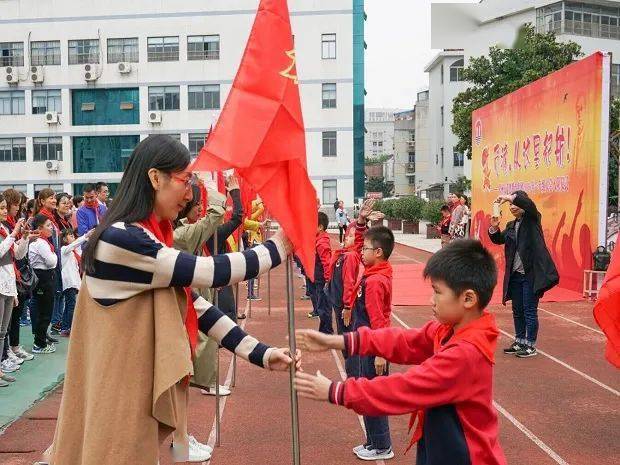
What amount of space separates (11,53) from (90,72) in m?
4.99

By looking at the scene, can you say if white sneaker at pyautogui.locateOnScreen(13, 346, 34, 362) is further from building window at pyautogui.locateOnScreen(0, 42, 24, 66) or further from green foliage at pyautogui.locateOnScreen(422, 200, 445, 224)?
building window at pyautogui.locateOnScreen(0, 42, 24, 66)

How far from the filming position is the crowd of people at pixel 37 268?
6391 mm

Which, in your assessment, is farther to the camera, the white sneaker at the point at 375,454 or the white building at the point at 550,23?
the white building at the point at 550,23

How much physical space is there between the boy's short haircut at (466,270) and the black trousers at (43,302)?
6010 mm

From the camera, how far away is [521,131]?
46.3 feet

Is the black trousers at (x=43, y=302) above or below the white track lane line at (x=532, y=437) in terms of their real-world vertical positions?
above

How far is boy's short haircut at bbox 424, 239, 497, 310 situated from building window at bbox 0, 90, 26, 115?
3955 cm

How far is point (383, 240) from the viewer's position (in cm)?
470

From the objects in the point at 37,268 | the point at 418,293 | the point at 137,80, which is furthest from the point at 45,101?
the point at 37,268

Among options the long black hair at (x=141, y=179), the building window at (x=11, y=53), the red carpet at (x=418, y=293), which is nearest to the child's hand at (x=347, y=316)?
the long black hair at (x=141, y=179)

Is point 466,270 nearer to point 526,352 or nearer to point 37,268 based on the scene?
point 526,352

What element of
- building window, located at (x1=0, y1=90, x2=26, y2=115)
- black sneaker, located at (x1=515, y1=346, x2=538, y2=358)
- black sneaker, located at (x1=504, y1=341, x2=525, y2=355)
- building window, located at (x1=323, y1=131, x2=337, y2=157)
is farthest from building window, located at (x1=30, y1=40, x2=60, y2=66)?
black sneaker, located at (x1=515, y1=346, x2=538, y2=358)

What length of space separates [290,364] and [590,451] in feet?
10.5

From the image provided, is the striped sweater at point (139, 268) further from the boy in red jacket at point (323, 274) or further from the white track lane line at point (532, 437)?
the boy in red jacket at point (323, 274)
